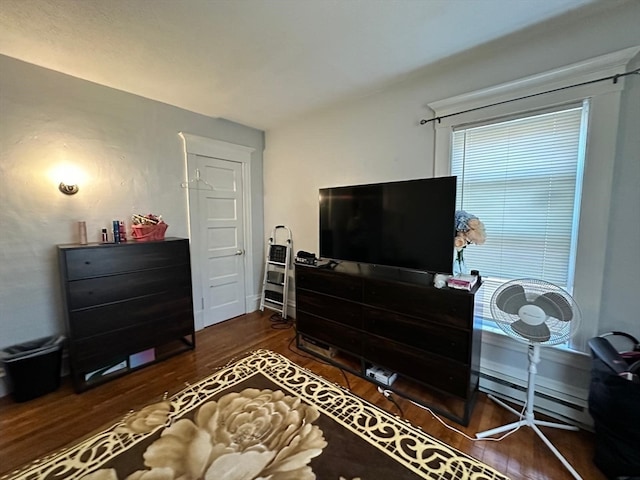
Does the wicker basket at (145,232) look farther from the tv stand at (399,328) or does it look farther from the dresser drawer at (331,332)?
the dresser drawer at (331,332)

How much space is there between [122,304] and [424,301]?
2565mm

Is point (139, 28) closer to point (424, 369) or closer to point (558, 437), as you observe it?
point (424, 369)

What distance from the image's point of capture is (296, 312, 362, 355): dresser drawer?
2.38 metres

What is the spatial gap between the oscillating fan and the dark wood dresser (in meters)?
2.77

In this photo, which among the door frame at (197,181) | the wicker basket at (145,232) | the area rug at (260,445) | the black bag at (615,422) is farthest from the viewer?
the door frame at (197,181)

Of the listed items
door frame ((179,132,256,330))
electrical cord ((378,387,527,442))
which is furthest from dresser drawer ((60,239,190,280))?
electrical cord ((378,387,527,442))

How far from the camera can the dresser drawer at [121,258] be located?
2.12 metres

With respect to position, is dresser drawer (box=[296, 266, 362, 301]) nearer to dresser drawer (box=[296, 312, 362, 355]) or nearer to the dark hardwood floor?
dresser drawer (box=[296, 312, 362, 355])

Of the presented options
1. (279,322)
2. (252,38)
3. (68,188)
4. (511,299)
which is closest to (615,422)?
(511,299)

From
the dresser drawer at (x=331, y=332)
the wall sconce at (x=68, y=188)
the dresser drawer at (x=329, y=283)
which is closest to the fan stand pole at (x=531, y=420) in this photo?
the dresser drawer at (x=331, y=332)

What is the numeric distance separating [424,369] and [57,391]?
9.73 ft

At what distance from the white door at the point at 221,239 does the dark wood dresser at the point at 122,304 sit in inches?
25.1

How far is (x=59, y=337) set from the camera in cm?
234

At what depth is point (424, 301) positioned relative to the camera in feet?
6.36
